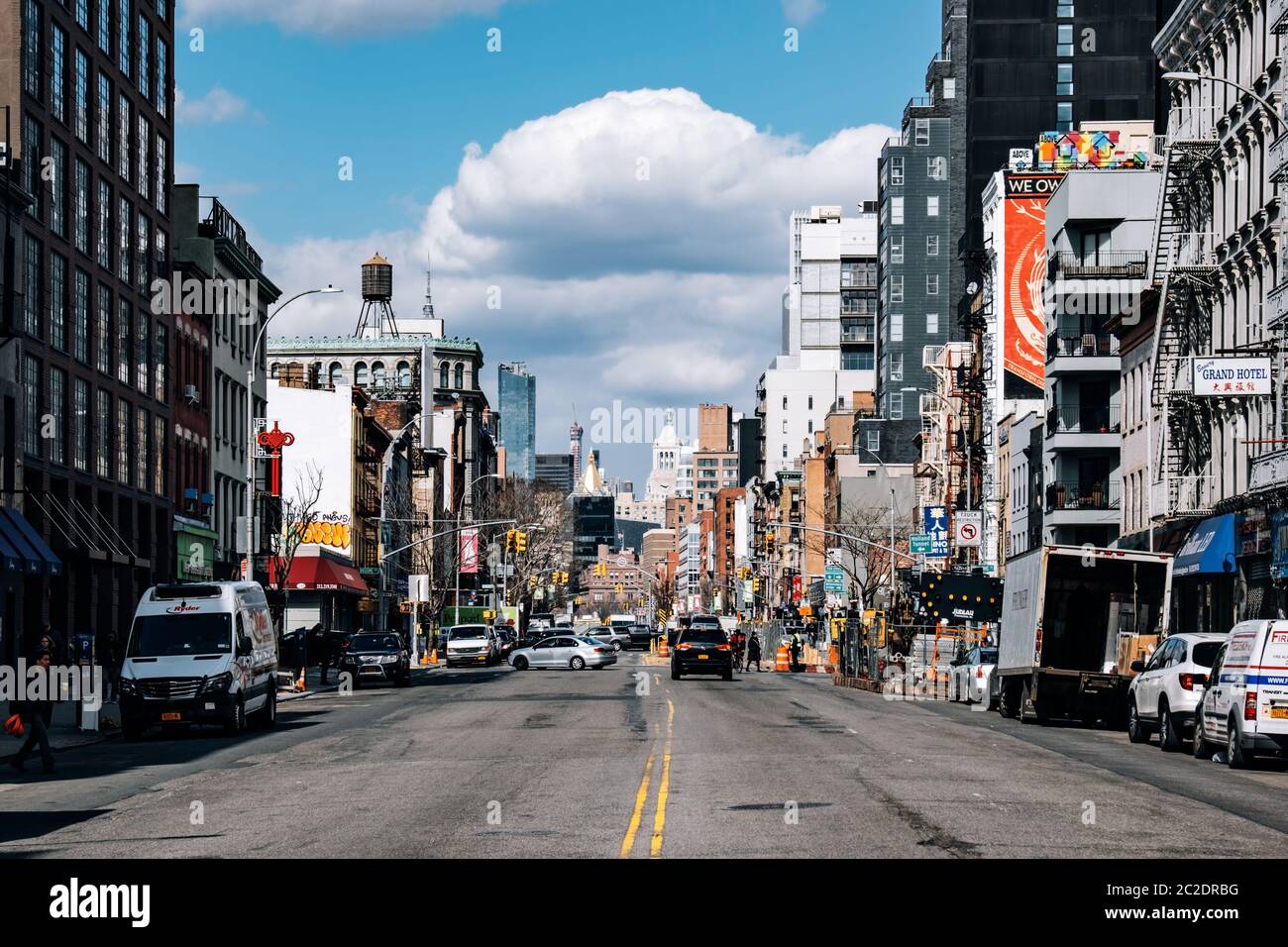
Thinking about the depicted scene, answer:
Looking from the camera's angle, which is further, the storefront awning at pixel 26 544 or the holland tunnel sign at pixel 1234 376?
the holland tunnel sign at pixel 1234 376

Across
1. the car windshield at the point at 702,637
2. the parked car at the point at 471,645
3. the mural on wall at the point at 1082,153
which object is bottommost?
the parked car at the point at 471,645

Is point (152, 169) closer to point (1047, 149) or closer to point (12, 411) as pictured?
point (12, 411)

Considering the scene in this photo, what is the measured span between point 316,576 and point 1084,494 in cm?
3440

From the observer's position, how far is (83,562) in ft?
172

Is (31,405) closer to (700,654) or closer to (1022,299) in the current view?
(700,654)

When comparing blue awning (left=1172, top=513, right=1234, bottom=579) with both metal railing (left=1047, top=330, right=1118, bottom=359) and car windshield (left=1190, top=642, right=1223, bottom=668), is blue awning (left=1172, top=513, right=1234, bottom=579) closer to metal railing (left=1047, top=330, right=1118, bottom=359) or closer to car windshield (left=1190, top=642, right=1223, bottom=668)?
car windshield (left=1190, top=642, right=1223, bottom=668)

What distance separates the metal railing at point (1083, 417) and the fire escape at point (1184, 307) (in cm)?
1374

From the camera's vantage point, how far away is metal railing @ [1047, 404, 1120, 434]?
71938 millimetres

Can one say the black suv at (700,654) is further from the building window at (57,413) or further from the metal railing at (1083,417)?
the building window at (57,413)

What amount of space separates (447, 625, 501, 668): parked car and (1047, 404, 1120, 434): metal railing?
88.9 ft

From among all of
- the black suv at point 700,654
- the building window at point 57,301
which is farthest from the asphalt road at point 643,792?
the black suv at point 700,654

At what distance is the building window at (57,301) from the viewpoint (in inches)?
1986

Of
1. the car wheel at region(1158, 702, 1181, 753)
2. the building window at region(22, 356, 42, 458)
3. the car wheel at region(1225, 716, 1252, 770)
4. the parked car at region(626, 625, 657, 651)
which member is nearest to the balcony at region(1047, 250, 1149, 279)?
the building window at region(22, 356, 42, 458)
